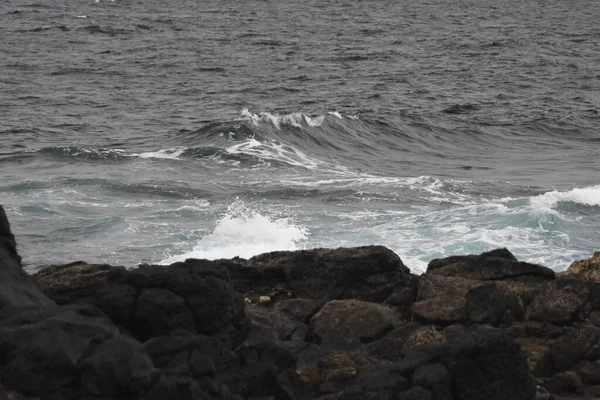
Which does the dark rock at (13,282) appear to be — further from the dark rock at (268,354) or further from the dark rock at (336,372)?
the dark rock at (336,372)

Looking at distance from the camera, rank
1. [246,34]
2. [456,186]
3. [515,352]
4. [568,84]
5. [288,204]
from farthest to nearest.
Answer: [246,34] → [568,84] → [456,186] → [288,204] → [515,352]

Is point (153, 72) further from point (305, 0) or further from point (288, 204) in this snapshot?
point (305, 0)

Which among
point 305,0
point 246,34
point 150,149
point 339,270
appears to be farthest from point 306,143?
point 305,0

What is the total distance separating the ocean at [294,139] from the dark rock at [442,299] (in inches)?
250

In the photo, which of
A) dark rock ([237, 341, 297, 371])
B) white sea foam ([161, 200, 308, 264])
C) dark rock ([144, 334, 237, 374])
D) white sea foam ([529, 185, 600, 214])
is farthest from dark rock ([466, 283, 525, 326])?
white sea foam ([529, 185, 600, 214])

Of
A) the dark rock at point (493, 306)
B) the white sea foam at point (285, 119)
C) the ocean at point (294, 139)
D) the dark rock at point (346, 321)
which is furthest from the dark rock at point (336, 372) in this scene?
the white sea foam at point (285, 119)

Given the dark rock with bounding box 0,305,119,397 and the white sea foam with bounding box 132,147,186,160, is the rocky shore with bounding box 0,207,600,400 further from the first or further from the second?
the white sea foam with bounding box 132,147,186,160

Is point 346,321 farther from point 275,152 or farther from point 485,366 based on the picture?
point 275,152

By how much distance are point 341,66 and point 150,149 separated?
60.5ft

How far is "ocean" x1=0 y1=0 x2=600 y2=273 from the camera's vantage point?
18.5m

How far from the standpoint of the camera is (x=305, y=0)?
8362 centimetres

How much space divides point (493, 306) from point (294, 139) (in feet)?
71.7

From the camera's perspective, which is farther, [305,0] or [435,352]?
[305,0]

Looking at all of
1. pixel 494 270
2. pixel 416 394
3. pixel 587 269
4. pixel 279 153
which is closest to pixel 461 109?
pixel 279 153
